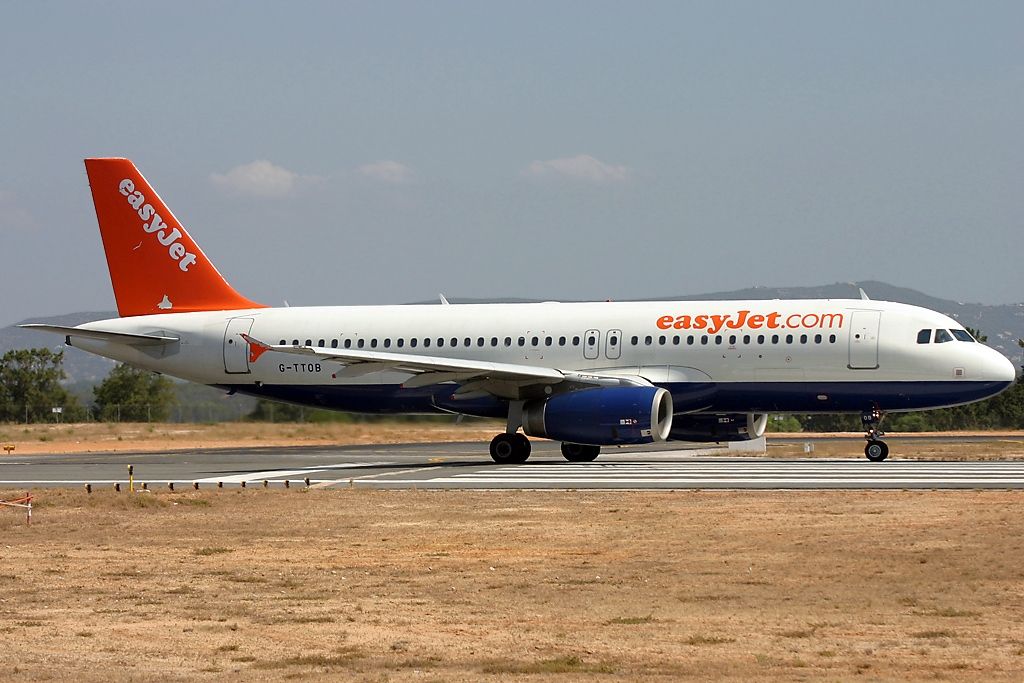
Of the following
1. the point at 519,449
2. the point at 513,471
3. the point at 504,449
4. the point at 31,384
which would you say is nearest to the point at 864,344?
the point at 519,449

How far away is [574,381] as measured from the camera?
32.0m

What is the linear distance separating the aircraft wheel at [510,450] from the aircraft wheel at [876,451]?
7582 mm

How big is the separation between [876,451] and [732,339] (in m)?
4.00

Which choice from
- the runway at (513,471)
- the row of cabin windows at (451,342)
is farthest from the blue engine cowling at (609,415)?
the row of cabin windows at (451,342)

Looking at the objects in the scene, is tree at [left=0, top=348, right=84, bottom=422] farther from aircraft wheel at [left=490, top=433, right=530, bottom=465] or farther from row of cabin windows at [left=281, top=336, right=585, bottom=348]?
aircraft wheel at [left=490, top=433, right=530, bottom=465]

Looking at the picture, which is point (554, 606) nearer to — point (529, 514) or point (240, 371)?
point (529, 514)

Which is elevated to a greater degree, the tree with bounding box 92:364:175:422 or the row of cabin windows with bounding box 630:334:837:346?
the row of cabin windows with bounding box 630:334:837:346

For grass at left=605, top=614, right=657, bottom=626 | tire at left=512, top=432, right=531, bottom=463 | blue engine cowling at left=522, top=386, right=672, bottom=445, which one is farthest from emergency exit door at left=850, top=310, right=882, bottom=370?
grass at left=605, top=614, right=657, bottom=626

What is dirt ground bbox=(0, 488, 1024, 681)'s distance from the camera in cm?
960

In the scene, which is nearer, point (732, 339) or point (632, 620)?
point (632, 620)

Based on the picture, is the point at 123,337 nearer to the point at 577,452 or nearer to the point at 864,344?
the point at 577,452

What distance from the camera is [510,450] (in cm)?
3209

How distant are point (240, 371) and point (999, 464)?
18.7 metres

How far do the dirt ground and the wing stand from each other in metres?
10.6
